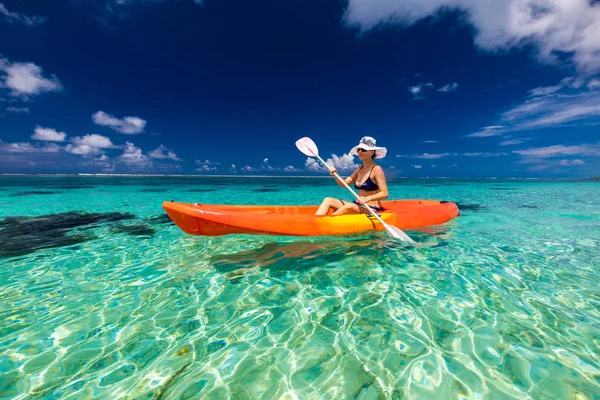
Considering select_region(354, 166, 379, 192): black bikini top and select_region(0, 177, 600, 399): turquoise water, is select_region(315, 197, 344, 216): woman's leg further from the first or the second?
select_region(0, 177, 600, 399): turquoise water

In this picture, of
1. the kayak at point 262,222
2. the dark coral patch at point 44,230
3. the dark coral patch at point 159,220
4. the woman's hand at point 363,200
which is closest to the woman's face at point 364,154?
the woman's hand at point 363,200

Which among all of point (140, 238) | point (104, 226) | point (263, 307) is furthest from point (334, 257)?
point (104, 226)

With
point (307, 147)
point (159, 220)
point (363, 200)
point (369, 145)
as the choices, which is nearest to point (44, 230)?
→ point (159, 220)

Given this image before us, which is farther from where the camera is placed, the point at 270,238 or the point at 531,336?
the point at 270,238

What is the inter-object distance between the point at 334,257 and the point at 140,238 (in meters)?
5.00

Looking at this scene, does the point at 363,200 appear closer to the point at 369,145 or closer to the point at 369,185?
the point at 369,185

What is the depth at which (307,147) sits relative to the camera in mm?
8117

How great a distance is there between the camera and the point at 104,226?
822 cm

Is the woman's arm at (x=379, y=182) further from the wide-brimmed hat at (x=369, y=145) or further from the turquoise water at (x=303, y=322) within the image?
the turquoise water at (x=303, y=322)

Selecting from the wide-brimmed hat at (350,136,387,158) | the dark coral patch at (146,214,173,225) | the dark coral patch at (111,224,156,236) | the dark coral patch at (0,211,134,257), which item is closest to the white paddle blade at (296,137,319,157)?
the wide-brimmed hat at (350,136,387,158)

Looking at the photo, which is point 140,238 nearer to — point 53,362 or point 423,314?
point 53,362

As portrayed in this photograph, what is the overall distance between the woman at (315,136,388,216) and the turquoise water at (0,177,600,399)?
101cm

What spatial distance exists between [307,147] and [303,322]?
19.4 feet

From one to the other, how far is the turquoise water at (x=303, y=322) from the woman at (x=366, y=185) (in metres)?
1.01
